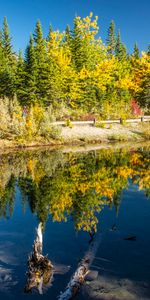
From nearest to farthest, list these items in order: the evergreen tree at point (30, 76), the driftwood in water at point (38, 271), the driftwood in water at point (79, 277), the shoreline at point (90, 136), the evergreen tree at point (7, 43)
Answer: the driftwood in water at point (79, 277) < the driftwood in water at point (38, 271) < the shoreline at point (90, 136) < the evergreen tree at point (30, 76) < the evergreen tree at point (7, 43)

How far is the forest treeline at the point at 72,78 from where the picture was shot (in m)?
53.7

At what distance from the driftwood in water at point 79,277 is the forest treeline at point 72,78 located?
31.5 m

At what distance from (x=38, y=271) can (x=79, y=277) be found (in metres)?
1.10

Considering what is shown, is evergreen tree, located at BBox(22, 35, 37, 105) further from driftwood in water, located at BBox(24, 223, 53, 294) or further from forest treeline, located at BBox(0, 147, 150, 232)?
driftwood in water, located at BBox(24, 223, 53, 294)

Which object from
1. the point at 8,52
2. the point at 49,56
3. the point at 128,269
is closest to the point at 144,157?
the point at 128,269

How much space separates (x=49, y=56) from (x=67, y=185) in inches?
1752

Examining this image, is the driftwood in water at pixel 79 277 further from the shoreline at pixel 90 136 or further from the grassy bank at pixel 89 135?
the grassy bank at pixel 89 135

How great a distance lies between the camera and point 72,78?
56.9 m

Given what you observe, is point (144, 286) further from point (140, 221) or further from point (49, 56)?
point (49, 56)

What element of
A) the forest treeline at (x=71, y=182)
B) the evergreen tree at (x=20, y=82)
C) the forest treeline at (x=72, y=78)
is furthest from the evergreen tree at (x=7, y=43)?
the forest treeline at (x=71, y=182)

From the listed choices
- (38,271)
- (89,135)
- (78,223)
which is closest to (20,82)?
(89,135)

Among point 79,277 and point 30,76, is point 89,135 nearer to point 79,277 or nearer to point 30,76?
point 30,76

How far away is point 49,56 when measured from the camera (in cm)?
5906

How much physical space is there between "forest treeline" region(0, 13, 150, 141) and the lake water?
20.0 m
